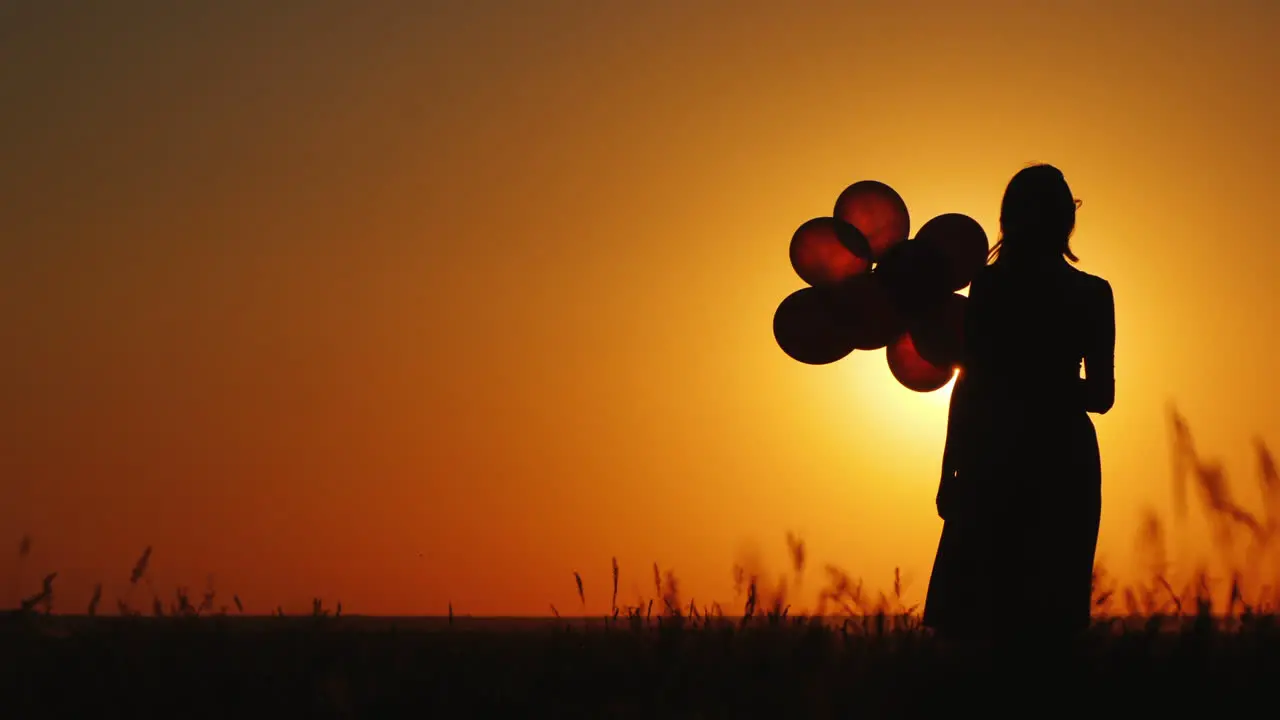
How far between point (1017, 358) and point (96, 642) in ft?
10.1

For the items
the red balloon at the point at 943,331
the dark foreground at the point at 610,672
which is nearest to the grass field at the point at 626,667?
the dark foreground at the point at 610,672

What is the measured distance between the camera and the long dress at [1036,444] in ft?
14.9

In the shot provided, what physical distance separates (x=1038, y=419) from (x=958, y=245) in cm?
139

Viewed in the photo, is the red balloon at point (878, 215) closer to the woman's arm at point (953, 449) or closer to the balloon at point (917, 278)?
the balloon at point (917, 278)

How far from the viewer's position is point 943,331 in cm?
573

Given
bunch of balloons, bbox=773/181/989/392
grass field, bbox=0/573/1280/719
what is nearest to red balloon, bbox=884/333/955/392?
bunch of balloons, bbox=773/181/989/392

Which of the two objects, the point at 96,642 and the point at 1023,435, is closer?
the point at 96,642

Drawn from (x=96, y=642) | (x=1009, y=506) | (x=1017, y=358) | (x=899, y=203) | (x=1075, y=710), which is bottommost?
(x=1075, y=710)

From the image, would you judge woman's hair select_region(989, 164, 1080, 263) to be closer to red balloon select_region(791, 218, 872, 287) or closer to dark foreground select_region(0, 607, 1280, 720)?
dark foreground select_region(0, 607, 1280, 720)

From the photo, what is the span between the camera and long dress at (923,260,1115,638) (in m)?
4.55

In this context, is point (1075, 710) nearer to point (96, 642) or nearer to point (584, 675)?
Result: point (584, 675)

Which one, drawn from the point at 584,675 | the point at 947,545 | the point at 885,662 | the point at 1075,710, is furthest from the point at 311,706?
the point at 947,545

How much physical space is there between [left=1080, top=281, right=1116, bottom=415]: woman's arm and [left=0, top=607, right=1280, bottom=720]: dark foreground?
75 centimetres

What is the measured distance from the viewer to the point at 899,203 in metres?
6.21
